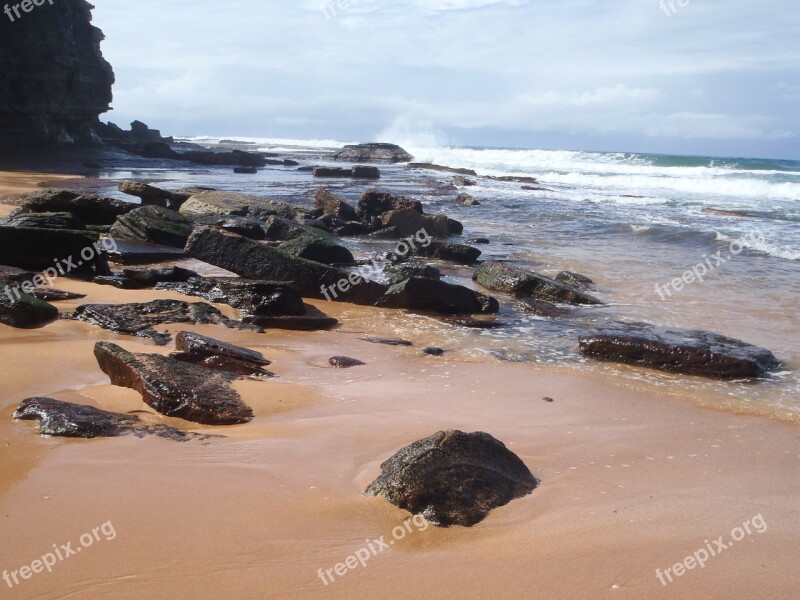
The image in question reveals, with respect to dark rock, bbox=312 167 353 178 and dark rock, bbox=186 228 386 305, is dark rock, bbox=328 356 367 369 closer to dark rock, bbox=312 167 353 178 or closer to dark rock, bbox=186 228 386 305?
dark rock, bbox=186 228 386 305

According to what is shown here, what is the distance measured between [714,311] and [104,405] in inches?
304

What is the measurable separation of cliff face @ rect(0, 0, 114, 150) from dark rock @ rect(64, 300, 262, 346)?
26.0 m

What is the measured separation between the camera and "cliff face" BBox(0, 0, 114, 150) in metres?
30.0

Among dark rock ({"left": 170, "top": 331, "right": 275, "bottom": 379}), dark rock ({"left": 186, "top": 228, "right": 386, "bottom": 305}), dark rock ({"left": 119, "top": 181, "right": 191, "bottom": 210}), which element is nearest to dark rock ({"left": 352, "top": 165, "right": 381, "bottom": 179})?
dark rock ({"left": 119, "top": 181, "right": 191, "bottom": 210})

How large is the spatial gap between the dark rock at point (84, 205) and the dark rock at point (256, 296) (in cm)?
488

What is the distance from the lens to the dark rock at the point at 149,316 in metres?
6.59

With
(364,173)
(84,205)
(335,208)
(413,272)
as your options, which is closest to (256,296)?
(413,272)

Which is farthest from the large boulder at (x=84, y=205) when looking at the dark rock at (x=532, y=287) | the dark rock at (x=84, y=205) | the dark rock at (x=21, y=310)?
the dark rock at (x=532, y=287)

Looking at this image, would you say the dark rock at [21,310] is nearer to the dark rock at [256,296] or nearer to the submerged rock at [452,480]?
the dark rock at [256,296]

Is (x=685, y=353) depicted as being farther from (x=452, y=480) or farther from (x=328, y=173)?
(x=328, y=173)

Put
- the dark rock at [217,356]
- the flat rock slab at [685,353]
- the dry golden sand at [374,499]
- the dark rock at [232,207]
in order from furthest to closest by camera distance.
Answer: the dark rock at [232,207]
the flat rock slab at [685,353]
the dark rock at [217,356]
the dry golden sand at [374,499]

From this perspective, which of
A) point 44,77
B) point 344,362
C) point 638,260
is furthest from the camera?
point 44,77

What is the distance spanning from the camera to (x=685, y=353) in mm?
6699

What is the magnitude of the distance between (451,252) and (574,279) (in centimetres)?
255
